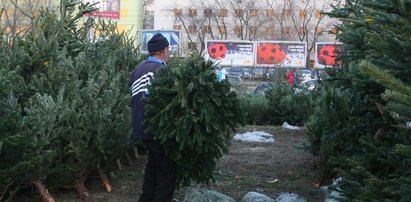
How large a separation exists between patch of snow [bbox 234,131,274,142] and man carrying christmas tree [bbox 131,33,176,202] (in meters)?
5.30

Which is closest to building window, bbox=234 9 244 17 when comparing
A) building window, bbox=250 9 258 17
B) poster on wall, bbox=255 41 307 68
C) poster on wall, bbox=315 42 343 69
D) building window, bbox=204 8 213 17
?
building window, bbox=250 9 258 17

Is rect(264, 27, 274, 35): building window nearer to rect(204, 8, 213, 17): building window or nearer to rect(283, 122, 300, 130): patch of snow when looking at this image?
rect(204, 8, 213, 17): building window

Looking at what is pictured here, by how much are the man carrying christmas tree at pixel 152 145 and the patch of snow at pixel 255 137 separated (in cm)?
530

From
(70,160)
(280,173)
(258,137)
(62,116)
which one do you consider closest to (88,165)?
(70,160)

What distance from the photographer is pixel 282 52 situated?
3584 cm

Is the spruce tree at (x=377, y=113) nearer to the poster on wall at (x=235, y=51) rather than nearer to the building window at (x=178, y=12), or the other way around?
the poster on wall at (x=235, y=51)

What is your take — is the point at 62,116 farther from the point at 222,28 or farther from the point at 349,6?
the point at 222,28

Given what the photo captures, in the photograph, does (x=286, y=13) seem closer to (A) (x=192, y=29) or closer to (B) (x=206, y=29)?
(B) (x=206, y=29)

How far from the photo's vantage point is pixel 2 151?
453 centimetres

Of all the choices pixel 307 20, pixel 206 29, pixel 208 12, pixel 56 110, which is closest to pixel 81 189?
pixel 56 110

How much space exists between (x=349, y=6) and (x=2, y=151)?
3.39 meters

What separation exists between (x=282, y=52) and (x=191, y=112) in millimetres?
31966

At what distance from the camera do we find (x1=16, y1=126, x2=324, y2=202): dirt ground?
5695 mm

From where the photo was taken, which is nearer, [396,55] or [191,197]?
[396,55]
